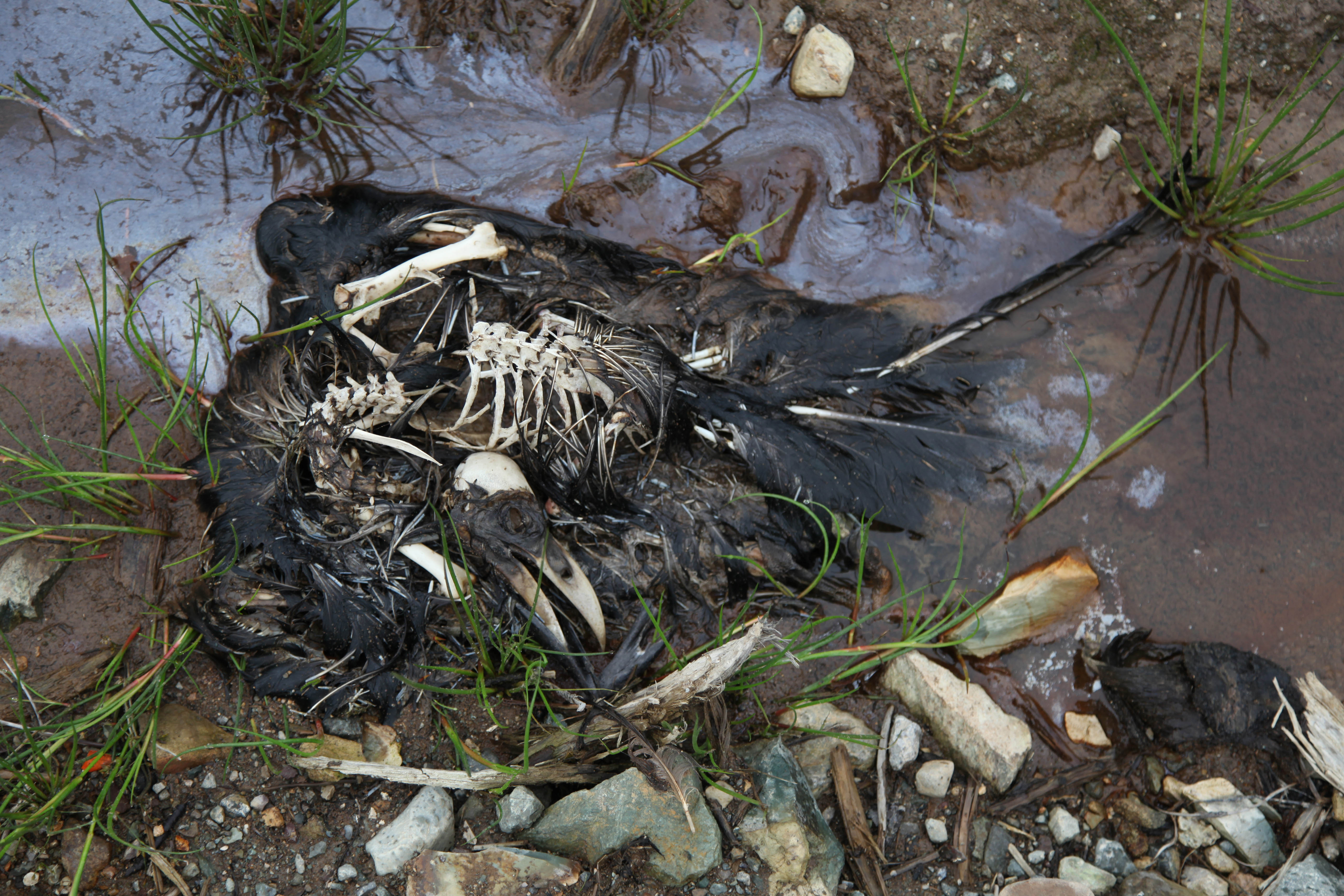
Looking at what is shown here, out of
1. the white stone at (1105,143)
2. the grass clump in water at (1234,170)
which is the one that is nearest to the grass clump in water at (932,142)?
the white stone at (1105,143)

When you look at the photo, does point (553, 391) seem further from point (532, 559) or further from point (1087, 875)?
point (1087, 875)

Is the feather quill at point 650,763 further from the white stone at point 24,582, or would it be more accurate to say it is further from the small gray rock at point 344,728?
the white stone at point 24,582

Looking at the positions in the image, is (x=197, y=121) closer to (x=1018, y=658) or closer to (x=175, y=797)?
(x=175, y=797)

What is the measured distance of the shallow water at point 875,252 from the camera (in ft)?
8.23

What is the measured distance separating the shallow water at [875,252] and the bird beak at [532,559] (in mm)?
913

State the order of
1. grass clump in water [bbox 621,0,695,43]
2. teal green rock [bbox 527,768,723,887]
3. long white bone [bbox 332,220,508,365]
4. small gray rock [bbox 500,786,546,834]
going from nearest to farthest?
teal green rock [bbox 527,768,723,887] → small gray rock [bbox 500,786,546,834] → long white bone [bbox 332,220,508,365] → grass clump in water [bbox 621,0,695,43]

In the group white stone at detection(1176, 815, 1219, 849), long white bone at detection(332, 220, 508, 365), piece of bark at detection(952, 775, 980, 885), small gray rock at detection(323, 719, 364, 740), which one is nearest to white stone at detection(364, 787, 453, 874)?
small gray rock at detection(323, 719, 364, 740)

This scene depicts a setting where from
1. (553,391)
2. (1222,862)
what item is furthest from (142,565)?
(1222,862)

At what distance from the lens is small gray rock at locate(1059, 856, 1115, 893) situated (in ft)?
7.72

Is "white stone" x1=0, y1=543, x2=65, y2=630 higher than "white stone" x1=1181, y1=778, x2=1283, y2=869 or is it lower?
lower

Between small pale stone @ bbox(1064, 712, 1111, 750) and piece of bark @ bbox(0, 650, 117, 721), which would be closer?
piece of bark @ bbox(0, 650, 117, 721)

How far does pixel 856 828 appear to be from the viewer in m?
2.37

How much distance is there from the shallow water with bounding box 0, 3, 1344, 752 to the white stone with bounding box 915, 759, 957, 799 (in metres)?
0.34

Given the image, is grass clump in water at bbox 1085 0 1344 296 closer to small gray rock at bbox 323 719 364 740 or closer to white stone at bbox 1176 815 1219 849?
white stone at bbox 1176 815 1219 849
